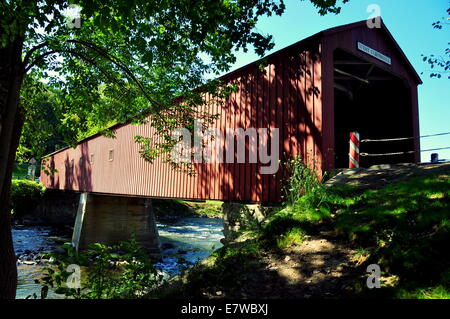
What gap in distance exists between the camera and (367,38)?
757cm

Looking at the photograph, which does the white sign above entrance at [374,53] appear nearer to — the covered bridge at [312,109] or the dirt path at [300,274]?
the covered bridge at [312,109]

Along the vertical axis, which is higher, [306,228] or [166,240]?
[306,228]

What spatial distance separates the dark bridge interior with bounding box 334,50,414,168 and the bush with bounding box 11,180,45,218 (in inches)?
973

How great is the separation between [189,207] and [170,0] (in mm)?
30917

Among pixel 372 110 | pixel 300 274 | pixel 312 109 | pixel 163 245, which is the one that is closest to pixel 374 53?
pixel 372 110

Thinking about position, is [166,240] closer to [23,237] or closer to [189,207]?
[23,237]

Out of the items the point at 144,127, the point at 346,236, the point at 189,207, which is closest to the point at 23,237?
the point at 144,127

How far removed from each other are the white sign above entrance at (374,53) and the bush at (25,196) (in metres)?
26.1

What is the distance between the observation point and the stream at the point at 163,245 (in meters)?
10.7

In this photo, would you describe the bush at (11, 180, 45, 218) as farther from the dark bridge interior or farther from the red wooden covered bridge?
the dark bridge interior

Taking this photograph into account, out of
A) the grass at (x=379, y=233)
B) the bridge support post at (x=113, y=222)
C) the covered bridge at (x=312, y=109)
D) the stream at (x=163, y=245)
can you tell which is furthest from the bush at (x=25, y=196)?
the grass at (x=379, y=233)

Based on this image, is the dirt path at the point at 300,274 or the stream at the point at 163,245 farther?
the stream at the point at 163,245

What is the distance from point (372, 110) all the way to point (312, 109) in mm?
4917

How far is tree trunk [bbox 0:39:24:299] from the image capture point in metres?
4.44
